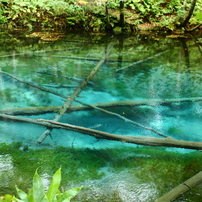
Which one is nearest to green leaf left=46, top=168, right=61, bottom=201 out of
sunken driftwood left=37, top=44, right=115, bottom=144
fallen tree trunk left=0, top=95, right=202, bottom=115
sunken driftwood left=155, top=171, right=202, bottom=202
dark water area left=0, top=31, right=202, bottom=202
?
dark water area left=0, top=31, right=202, bottom=202

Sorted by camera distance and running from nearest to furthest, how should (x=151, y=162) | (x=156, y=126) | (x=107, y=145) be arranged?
1. (x=151, y=162)
2. (x=107, y=145)
3. (x=156, y=126)

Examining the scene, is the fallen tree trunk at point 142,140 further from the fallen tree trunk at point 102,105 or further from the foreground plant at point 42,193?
the foreground plant at point 42,193

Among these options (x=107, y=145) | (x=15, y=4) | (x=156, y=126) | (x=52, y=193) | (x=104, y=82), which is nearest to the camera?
(x=52, y=193)

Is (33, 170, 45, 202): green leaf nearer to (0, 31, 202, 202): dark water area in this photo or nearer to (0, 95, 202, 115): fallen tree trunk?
(0, 31, 202, 202): dark water area

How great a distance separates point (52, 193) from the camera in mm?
1586

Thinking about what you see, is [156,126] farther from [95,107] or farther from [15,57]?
[15,57]

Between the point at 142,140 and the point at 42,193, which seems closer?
the point at 42,193

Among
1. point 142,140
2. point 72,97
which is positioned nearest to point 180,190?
point 142,140

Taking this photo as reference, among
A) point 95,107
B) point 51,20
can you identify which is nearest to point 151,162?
point 95,107

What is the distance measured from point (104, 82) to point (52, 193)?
4.45 meters

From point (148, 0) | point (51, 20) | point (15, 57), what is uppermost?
point (148, 0)

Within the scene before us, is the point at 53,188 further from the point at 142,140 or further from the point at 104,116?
the point at 104,116

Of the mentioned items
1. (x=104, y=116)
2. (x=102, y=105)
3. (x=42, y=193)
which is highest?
(x=42, y=193)

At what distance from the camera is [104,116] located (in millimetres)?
4328
